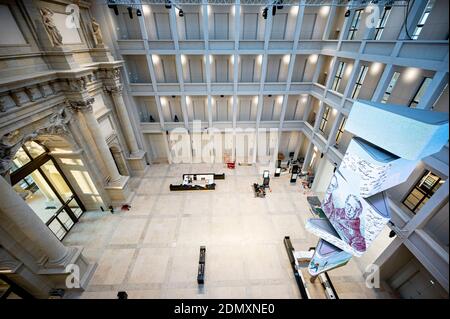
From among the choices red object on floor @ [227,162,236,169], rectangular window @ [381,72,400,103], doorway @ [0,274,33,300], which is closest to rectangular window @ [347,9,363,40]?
rectangular window @ [381,72,400,103]

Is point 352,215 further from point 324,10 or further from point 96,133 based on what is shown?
point 324,10

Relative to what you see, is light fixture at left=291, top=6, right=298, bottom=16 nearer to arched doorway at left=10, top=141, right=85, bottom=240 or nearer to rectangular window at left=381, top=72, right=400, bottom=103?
rectangular window at left=381, top=72, right=400, bottom=103

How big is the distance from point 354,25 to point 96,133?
15772mm

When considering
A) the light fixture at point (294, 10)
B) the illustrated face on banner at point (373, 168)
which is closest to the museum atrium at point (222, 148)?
the illustrated face on banner at point (373, 168)

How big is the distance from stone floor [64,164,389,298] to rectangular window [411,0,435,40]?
9894 mm

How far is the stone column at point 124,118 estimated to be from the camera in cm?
1256

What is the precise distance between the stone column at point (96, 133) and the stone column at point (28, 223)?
185 inches

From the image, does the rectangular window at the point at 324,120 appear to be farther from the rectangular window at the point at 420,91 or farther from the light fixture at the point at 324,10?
the light fixture at the point at 324,10

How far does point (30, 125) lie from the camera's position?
7586 millimetres

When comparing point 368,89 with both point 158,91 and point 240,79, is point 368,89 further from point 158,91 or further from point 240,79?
point 158,91

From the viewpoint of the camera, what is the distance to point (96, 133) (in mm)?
10555

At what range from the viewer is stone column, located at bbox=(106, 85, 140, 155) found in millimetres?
12562

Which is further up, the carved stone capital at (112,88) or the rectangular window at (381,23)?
the rectangular window at (381,23)
